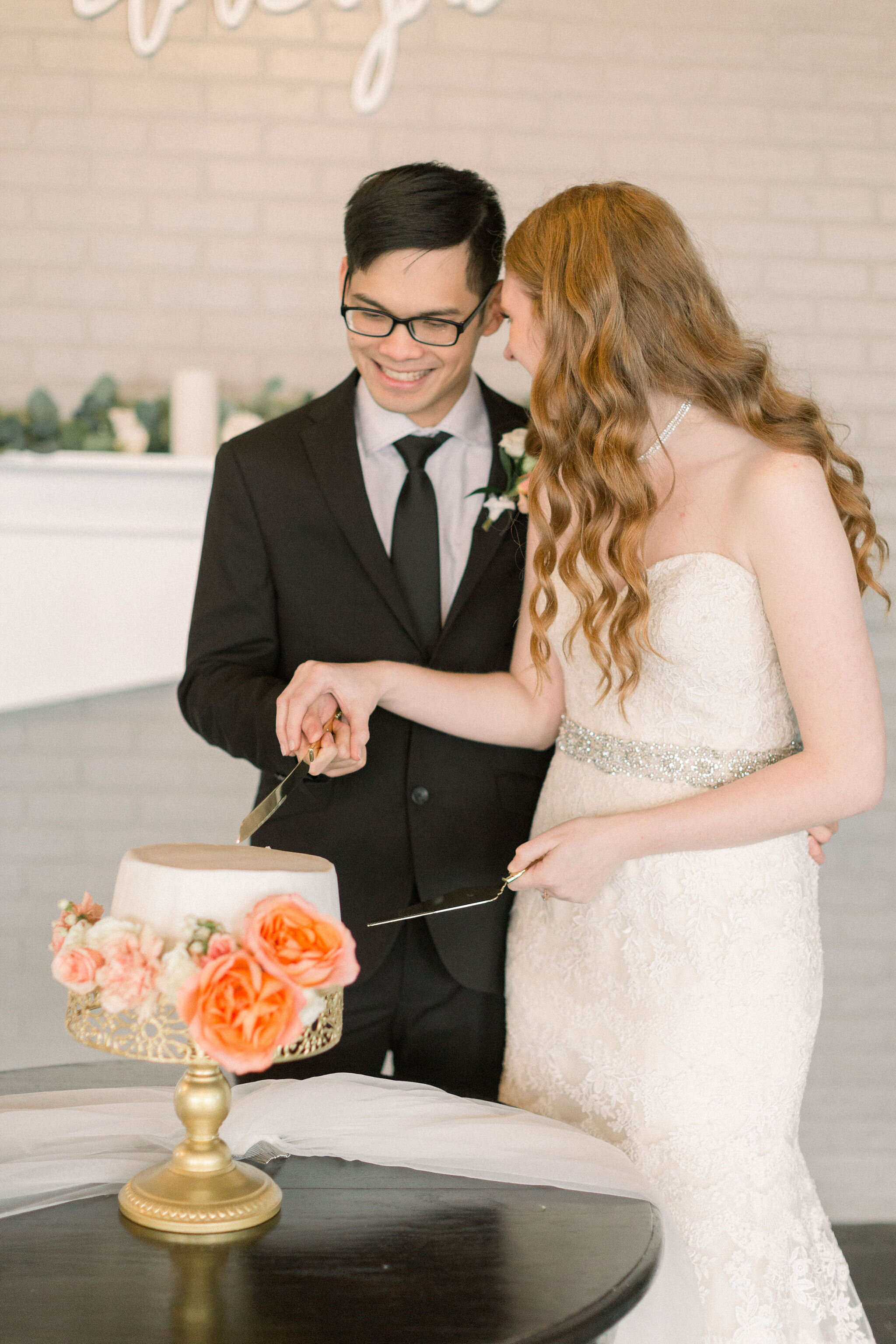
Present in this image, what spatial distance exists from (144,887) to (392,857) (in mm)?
713

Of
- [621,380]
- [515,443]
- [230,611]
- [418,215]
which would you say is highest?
[418,215]

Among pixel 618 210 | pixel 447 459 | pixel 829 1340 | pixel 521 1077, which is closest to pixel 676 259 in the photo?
pixel 618 210

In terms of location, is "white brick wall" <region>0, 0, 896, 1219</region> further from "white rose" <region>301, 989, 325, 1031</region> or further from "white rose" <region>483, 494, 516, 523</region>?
"white rose" <region>301, 989, 325, 1031</region>

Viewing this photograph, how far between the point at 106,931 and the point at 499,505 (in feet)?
3.14

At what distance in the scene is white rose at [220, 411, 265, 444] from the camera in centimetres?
302

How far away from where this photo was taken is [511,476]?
6.39ft

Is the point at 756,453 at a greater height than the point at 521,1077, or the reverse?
the point at 756,453

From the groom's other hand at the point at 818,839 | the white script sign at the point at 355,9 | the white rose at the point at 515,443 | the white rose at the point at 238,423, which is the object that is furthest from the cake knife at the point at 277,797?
the white script sign at the point at 355,9

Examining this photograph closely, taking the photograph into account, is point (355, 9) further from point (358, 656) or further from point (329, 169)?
point (358, 656)

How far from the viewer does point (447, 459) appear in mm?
2035

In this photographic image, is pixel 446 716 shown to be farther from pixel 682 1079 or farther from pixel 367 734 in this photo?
pixel 682 1079

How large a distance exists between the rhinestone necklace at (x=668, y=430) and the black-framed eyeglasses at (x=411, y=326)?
1.28 feet

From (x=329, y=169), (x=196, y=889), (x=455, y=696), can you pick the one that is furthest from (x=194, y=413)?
(x=196, y=889)

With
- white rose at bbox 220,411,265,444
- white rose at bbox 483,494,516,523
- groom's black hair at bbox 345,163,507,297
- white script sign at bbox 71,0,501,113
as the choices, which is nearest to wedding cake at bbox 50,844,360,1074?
white rose at bbox 483,494,516,523
